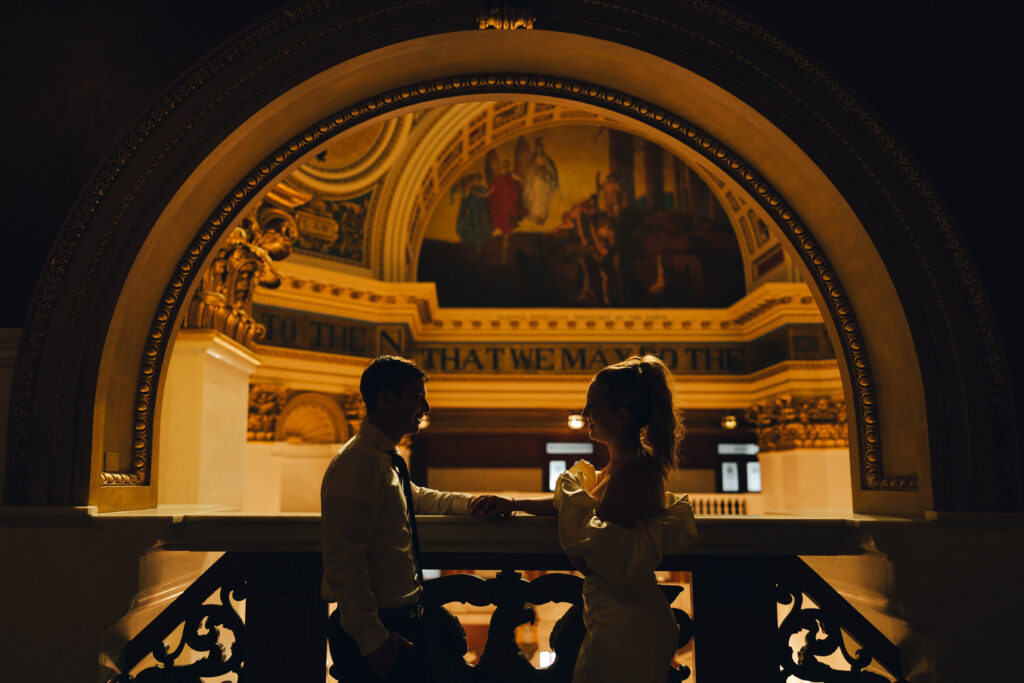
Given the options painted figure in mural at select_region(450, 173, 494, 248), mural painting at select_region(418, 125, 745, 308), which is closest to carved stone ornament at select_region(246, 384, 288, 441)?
mural painting at select_region(418, 125, 745, 308)

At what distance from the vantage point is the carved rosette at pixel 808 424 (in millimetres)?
13654

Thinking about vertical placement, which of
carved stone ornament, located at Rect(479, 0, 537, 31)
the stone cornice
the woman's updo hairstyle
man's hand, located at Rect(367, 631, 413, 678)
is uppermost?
the stone cornice

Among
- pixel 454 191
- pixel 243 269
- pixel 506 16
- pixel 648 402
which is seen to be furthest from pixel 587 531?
pixel 454 191

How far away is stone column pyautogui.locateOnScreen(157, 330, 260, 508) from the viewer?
4.31m

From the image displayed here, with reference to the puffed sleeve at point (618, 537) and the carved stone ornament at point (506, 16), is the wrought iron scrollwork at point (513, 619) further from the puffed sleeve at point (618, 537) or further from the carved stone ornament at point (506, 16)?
the carved stone ornament at point (506, 16)

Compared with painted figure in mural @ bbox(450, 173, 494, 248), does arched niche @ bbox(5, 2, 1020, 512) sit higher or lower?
lower

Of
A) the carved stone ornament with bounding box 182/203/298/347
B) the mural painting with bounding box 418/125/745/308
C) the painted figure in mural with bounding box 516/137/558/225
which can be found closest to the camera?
the carved stone ornament with bounding box 182/203/298/347

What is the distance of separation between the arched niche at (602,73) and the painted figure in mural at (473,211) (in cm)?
1279

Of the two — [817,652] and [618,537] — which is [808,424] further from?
[618,537]

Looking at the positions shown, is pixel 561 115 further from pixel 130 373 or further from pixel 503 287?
pixel 130 373

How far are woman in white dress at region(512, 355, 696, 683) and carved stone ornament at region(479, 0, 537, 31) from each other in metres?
1.73

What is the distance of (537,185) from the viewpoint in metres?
16.7

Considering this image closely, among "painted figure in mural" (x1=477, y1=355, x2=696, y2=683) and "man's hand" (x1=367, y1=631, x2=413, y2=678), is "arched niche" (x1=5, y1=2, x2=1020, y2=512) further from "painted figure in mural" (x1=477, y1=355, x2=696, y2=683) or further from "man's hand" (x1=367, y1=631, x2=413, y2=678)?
"man's hand" (x1=367, y1=631, x2=413, y2=678)

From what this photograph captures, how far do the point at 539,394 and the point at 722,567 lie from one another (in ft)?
42.4
